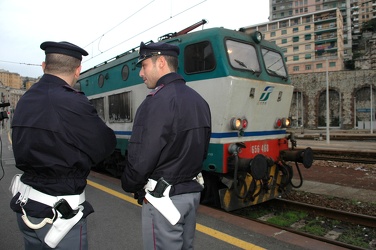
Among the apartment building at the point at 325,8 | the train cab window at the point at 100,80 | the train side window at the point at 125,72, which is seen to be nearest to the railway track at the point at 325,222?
the train side window at the point at 125,72

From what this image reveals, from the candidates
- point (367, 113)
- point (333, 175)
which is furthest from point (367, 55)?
point (333, 175)

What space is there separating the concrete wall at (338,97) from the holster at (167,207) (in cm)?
5026

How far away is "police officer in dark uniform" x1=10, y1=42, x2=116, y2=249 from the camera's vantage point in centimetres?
189

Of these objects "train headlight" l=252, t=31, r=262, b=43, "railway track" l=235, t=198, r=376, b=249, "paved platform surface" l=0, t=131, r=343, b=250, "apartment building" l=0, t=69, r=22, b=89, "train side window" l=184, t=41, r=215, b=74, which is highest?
"apartment building" l=0, t=69, r=22, b=89

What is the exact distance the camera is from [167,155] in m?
2.10

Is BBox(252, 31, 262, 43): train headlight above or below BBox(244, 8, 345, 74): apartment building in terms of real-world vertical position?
below

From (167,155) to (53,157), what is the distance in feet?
2.33

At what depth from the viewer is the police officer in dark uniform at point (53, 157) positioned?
1.89 meters

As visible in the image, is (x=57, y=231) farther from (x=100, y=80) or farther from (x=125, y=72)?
(x=100, y=80)

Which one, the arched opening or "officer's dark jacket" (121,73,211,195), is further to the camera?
the arched opening

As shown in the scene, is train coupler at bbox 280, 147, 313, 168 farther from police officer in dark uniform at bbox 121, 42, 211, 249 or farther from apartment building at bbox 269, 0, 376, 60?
apartment building at bbox 269, 0, 376, 60

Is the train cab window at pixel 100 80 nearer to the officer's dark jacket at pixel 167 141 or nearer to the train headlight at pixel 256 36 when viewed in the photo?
the train headlight at pixel 256 36

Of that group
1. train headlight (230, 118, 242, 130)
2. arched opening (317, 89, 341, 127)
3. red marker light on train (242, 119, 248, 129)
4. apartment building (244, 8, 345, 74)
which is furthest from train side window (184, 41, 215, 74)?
apartment building (244, 8, 345, 74)

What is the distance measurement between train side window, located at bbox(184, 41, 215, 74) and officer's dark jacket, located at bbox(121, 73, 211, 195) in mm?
3165
